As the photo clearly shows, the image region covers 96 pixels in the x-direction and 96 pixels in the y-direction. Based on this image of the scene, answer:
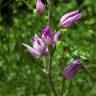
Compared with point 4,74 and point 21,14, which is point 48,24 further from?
point 21,14

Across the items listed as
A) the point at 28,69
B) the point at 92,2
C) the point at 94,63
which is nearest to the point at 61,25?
the point at 94,63

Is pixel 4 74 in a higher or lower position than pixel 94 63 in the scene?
higher

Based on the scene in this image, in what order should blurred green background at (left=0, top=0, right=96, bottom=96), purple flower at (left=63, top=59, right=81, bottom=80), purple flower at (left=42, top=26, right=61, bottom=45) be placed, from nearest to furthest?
1. purple flower at (left=42, top=26, right=61, bottom=45)
2. purple flower at (left=63, top=59, right=81, bottom=80)
3. blurred green background at (left=0, top=0, right=96, bottom=96)

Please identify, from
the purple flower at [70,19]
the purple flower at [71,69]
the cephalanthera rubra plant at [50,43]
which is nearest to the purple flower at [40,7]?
the cephalanthera rubra plant at [50,43]

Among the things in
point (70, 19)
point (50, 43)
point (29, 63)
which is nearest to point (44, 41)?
point (50, 43)

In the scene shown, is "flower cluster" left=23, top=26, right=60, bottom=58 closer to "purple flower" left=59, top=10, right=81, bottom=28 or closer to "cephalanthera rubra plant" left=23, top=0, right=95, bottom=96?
"cephalanthera rubra plant" left=23, top=0, right=95, bottom=96

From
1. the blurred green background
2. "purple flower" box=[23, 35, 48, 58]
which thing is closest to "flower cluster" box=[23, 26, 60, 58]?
"purple flower" box=[23, 35, 48, 58]

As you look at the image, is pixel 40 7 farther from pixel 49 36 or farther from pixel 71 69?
pixel 71 69

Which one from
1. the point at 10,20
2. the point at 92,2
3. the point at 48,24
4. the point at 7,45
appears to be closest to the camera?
the point at 48,24
